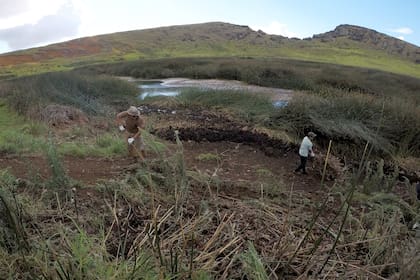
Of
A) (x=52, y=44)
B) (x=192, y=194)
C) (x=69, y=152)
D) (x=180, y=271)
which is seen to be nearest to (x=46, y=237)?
(x=180, y=271)

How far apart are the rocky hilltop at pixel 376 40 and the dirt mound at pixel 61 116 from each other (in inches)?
1972

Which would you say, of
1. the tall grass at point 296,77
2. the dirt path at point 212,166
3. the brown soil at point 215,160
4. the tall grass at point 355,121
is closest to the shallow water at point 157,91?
the tall grass at point 296,77

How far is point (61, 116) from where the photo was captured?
419 inches

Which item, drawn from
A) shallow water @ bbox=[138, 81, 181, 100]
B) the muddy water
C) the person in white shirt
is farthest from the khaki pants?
shallow water @ bbox=[138, 81, 181, 100]

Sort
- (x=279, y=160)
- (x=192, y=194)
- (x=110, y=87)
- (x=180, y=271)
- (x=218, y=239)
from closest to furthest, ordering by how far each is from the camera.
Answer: (x=180, y=271)
(x=218, y=239)
(x=192, y=194)
(x=279, y=160)
(x=110, y=87)

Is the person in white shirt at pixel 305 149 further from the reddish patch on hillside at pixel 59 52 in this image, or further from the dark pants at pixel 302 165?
the reddish patch on hillside at pixel 59 52

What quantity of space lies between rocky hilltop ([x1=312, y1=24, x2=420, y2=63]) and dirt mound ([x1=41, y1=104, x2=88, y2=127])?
5009 centimetres

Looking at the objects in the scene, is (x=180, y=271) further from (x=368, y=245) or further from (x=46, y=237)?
(x=368, y=245)

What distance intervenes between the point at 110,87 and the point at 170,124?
673 centimetres

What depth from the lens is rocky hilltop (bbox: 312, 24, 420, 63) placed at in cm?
5959

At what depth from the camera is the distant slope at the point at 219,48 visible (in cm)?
4634

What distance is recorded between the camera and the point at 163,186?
453cm

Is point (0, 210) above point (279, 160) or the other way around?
above

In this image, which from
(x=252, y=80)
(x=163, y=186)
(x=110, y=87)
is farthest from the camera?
(x=252, y=80)
